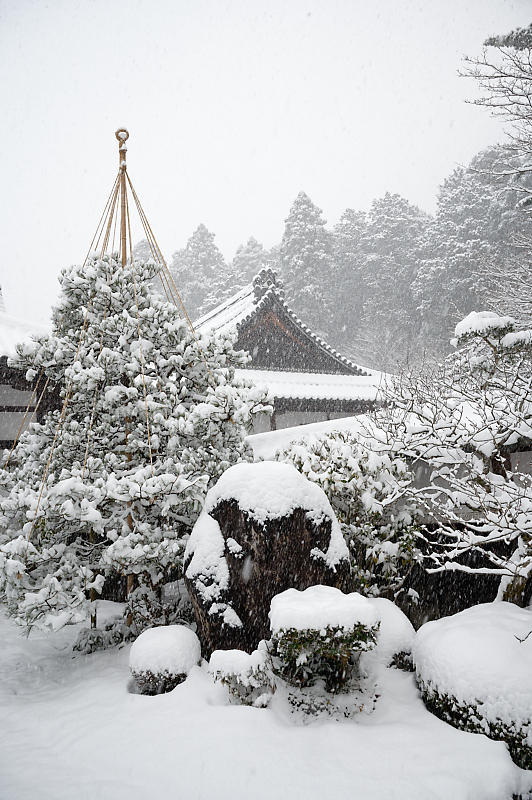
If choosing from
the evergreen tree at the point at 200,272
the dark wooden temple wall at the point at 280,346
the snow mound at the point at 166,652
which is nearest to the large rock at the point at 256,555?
the snow mound at the point at 166,652

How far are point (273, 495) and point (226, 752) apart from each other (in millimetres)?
1995

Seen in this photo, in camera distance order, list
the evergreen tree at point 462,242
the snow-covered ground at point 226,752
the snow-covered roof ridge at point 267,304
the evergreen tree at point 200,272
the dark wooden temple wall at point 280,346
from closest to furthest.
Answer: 1. the snow-covered ground at point 226,752
2. the snow-covered roof ridge at point 267,304
3. the dark wooden temple wall at point 280,346
4. the evergreen tree at point 462,242
5. the evergreen tree at point 200,272

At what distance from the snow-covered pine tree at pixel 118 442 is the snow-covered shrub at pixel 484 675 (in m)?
2.51

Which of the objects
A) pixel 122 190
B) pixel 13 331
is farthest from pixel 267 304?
pixel 122 190

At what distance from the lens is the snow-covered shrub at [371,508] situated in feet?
18.2

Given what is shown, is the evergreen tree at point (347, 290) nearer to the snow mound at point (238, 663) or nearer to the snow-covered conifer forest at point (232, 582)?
the snow-covered conifer forest at point (232, 582)

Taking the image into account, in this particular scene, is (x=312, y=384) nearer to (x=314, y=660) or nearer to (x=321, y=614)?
(x=314, y=660)

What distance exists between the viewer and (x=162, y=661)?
4.32m

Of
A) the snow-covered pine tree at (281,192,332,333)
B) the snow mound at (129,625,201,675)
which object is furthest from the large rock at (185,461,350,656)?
the snow-covered pine tree at (281,192,332,333)

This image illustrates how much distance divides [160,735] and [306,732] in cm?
110

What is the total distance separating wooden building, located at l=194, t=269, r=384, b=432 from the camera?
12617 mm

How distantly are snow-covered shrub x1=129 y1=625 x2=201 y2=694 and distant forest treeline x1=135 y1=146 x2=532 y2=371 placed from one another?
2265 cm

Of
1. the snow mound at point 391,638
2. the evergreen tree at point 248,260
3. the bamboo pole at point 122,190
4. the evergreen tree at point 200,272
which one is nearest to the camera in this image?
the snow mound at point 391,638

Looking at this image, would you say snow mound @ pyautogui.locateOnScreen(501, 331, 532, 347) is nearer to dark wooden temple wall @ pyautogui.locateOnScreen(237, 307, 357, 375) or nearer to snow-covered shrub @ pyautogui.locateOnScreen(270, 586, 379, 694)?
snow-covered shrub @ pyautogui.locateOnScreen(270, 586, 379, 694)
